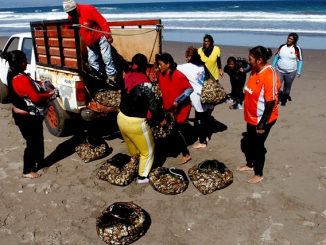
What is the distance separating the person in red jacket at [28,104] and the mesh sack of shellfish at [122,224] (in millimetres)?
1966

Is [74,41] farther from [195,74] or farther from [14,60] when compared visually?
[195,74]

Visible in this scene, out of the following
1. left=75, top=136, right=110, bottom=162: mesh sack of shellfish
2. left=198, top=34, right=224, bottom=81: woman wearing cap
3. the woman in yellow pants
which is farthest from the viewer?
left=198, top=34, right=224, bottom=81: woman wearing cap

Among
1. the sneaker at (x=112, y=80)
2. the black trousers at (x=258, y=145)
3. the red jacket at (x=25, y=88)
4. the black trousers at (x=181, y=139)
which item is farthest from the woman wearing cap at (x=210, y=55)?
the red jacket at (x=25, y=88)

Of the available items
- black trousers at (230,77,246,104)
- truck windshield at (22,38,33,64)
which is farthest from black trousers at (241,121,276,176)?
truck windshield at (22,38,33,64)

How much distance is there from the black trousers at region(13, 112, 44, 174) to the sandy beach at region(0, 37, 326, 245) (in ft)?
0.91

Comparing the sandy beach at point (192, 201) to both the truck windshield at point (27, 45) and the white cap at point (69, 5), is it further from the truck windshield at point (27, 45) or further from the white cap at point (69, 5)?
the white cap at point (69, 5)

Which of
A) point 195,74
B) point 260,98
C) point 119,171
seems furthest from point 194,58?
point 119,171

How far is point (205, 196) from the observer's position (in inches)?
201

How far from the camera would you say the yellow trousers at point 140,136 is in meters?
4.87

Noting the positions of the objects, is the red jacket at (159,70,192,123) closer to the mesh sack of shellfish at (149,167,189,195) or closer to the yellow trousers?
the yellow trousers

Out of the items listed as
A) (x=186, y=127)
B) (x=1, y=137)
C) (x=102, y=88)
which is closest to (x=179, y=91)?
(x=102, y=88)

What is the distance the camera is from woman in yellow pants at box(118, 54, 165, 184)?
4.79 m

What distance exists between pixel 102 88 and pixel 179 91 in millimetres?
1874

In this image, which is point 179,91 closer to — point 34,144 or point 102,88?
point 102,88
